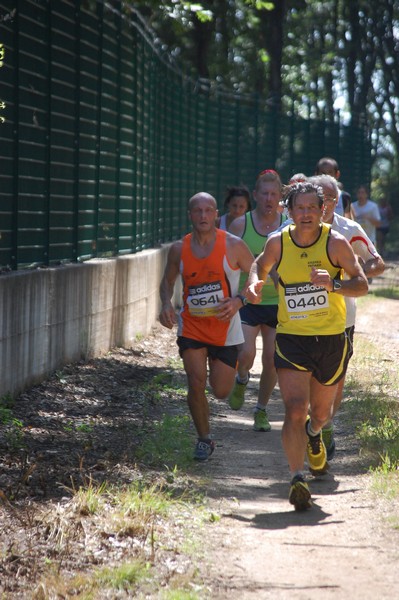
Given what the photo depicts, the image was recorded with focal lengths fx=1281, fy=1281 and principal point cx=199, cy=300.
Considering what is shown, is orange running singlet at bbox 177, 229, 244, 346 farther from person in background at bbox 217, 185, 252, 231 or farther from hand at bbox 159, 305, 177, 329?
person in background at bbox 217, 185, 252, 231

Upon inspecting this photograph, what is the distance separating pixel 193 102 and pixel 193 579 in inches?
609

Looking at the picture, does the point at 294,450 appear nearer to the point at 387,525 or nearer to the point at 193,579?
the point at 387,525

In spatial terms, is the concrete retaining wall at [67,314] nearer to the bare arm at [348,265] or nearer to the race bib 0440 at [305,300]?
the race bib 0440 at [305,300]

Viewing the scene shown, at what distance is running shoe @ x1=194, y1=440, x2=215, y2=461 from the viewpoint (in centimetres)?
823

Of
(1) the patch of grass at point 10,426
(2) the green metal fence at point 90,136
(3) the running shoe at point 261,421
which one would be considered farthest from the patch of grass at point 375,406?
(2) the green metal fence at point 90,136

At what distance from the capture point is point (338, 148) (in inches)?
1227

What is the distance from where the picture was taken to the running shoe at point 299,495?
690 cm

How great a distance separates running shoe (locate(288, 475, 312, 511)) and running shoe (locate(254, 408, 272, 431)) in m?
2.72

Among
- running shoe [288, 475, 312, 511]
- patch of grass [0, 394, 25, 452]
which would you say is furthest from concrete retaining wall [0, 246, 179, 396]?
running shoe [288, 475, 312, 511]

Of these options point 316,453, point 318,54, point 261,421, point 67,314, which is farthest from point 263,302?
point 318,54

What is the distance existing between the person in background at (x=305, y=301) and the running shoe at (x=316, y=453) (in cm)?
31

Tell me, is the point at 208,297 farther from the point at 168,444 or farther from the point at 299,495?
the point at 299,495

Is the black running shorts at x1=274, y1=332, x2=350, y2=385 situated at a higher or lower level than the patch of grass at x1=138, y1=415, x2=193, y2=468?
higher

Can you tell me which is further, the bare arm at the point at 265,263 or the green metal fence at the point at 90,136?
the green metal fence at the point at 90,136
